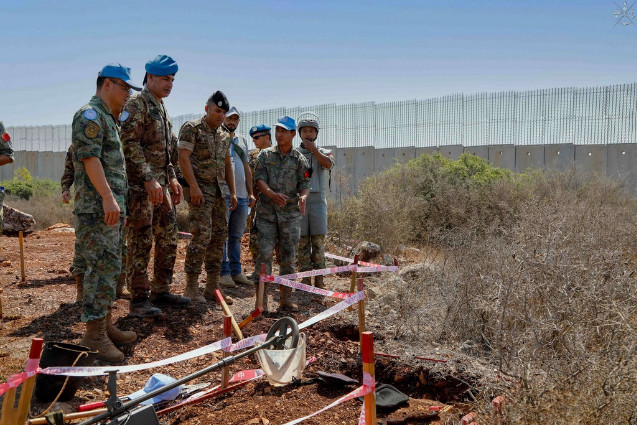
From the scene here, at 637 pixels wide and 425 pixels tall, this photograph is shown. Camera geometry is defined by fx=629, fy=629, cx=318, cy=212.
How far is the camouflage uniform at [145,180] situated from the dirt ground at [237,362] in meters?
0.47

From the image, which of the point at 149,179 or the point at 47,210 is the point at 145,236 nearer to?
the point at 149,179

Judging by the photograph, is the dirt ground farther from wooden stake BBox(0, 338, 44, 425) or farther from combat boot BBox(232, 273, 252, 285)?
wooden stake BBox(0, 338, 44, 425)

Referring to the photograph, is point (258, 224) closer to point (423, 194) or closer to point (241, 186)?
point (241, 186)

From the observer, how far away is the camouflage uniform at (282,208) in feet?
21.0

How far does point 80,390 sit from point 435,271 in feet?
13.2

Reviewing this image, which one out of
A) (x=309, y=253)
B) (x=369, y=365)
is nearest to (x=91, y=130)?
(x=369, y=365)

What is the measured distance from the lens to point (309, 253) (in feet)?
23.8

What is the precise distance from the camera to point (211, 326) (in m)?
5.50

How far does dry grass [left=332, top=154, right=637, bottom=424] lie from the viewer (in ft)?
10.7

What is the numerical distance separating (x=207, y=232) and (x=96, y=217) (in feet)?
5.61

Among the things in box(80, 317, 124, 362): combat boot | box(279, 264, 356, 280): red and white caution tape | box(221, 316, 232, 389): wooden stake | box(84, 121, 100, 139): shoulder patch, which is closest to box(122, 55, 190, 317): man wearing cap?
box(84, 121, 100, 139): shoulder patch

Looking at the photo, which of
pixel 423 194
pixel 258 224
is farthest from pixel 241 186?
pixel 423 194

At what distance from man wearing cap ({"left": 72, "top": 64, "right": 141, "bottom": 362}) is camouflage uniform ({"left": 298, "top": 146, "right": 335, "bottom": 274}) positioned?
2.96 metres

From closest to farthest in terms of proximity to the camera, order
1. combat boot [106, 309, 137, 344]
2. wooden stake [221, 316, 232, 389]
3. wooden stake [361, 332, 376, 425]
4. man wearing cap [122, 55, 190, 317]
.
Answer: wooden stake [361, 332, 376, 425]
wooden stake [221, 316, 232, 389]
combat boot [106, 309, 137, 344]
man wearing cap [122, 55, 190, 317]
